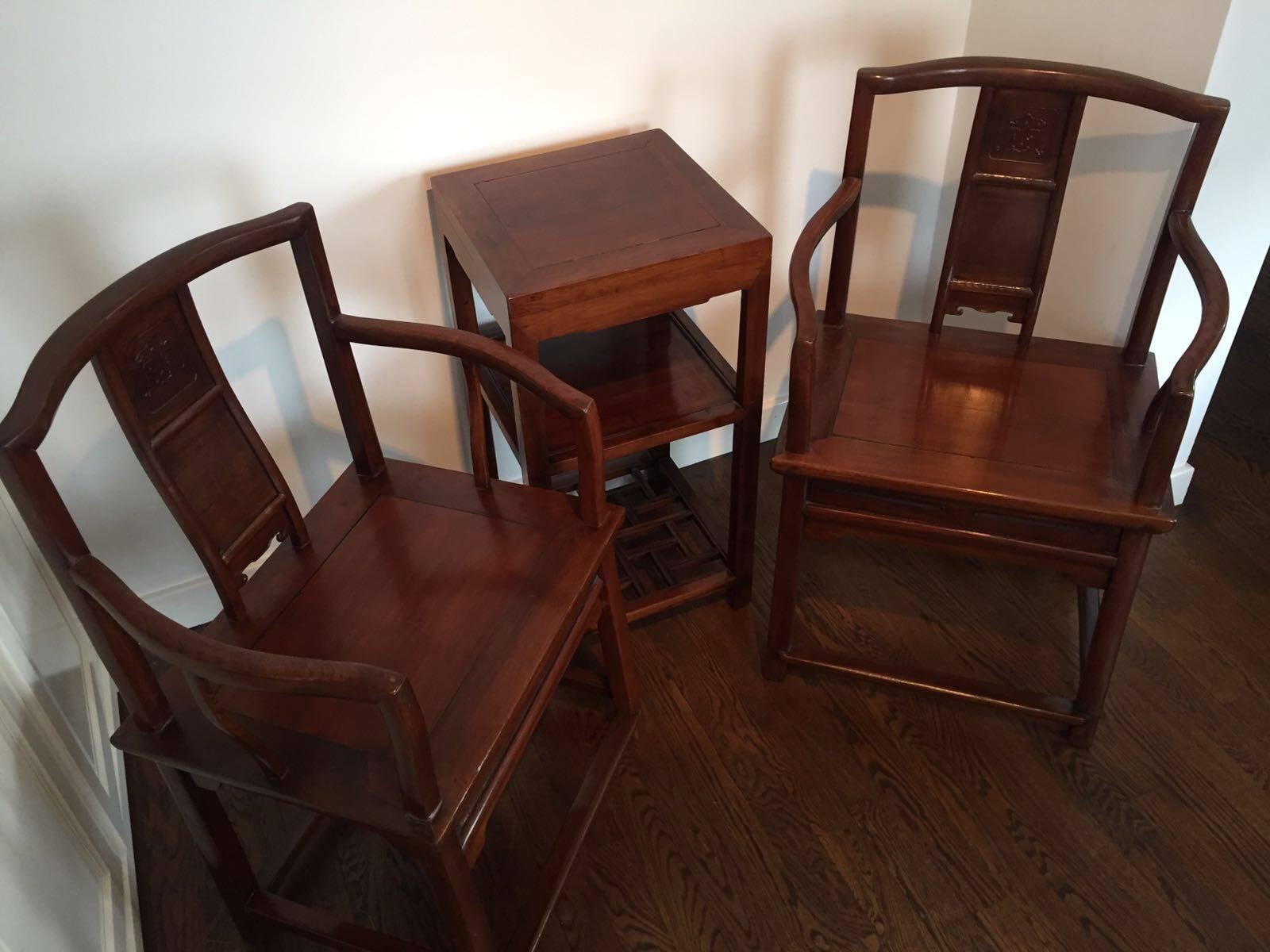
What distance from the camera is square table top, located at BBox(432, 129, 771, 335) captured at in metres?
1.31

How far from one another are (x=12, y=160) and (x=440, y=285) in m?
0.63

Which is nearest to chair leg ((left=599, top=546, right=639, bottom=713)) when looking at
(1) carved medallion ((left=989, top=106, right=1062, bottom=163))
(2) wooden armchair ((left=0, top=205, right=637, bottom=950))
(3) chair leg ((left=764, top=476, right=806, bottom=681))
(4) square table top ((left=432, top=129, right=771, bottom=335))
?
(2) wooden armchair ((left=0, top=205, right=637, bottom=950))

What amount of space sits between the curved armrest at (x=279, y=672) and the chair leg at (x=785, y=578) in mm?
692

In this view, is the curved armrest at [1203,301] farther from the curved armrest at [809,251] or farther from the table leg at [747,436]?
the table leg at [747,436]

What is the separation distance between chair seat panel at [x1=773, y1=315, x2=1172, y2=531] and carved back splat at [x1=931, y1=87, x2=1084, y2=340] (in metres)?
0.08

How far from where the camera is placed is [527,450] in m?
1.43

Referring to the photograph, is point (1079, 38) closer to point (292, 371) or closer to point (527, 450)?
point (527, 450)

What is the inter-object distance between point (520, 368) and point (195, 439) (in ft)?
1.27

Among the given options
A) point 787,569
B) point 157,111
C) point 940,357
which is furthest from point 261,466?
point 940,357

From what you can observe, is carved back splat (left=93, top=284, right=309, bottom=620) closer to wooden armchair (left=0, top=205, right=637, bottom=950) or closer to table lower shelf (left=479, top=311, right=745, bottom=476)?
wooden armchair (left=0, top=205, right=637, bottom=950)

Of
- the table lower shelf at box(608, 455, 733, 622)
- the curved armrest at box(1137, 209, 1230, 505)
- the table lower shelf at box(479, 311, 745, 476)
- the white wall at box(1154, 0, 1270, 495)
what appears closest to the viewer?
the curved armrest at box(1137, 209, 1230, 505)

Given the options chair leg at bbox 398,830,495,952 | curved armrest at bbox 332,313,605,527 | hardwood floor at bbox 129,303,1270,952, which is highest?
curved armrest at bbox 332,313,605,527

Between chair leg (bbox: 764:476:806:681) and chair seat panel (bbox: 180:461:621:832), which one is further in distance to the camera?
chair leg (bbox: 764:476:806:681)

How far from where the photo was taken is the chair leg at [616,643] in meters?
1.35
